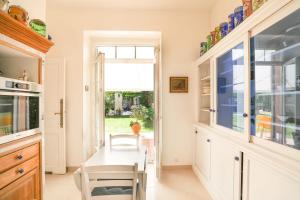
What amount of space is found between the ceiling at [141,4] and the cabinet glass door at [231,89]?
1.50 m

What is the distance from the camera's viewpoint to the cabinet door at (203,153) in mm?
3145

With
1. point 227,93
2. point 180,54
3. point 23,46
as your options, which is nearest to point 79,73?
point 180,54

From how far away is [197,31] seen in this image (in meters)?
4.19

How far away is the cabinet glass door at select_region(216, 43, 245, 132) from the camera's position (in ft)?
7.29

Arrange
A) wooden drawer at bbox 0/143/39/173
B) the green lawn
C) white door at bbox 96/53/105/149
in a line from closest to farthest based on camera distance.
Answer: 1. wooden drawer at bbox 0/143/39/173
2. white door at bbox 96/53/105/149
3. the green lawn

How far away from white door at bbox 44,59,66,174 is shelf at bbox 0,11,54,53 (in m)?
1.93

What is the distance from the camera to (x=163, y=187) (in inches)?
130

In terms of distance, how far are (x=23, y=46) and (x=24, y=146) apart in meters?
0.82

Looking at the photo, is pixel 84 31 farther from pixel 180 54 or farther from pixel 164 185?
pixel 164 185

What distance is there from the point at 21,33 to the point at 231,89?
2.14 meters

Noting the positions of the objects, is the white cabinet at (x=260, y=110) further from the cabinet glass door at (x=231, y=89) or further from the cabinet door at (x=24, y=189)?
the cabinet door at (x=24, y=189)

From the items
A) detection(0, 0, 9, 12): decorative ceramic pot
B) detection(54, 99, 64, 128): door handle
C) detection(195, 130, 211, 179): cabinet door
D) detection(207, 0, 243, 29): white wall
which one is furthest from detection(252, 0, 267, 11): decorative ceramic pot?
detection(54, 99, 64, 128): door handle

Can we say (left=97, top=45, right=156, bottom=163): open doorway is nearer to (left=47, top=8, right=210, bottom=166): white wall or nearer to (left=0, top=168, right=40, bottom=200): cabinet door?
(left=47, top=8, right=210, bottom=166): white wall

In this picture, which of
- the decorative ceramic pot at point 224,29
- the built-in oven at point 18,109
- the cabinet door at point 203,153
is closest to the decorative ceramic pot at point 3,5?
the built-in oven at point 18,109
